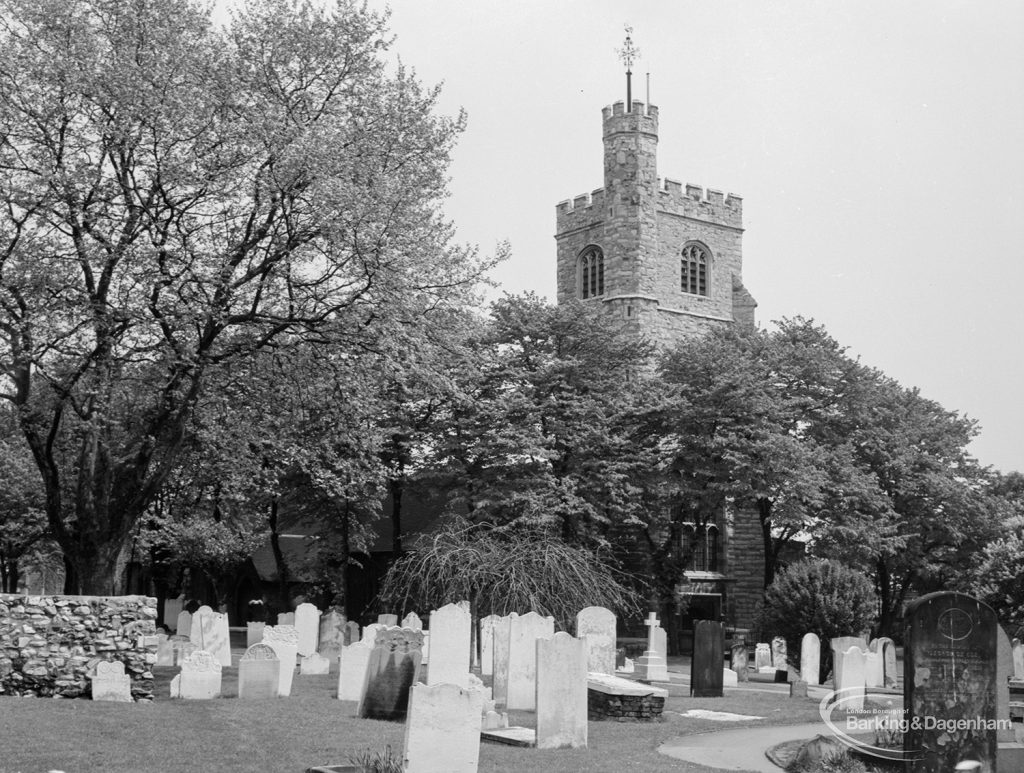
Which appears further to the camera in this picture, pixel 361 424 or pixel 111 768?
pixel 361 424

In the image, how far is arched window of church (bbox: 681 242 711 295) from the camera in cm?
5509

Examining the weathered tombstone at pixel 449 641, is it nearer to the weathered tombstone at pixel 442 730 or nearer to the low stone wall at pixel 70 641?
the low stone wall at pixel 70 641

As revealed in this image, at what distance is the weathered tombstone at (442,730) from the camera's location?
10.6 m

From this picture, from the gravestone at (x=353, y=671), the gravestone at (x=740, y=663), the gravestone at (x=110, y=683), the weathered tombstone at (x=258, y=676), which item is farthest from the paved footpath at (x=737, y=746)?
the gravestone at (x=740, y=663)

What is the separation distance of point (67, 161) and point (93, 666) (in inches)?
324

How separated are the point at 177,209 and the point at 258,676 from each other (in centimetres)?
798

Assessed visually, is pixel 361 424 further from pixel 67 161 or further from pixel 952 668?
pixel 952 668

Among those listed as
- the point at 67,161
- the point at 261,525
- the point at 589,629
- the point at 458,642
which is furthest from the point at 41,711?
the point at 261,525

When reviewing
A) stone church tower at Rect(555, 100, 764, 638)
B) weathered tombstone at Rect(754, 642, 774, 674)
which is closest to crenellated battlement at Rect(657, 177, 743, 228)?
stone church tower at Rect(555, 100, 764, 638)

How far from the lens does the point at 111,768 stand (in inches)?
468

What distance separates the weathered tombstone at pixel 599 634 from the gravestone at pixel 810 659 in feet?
14.3

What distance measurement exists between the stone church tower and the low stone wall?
34077 millimetres

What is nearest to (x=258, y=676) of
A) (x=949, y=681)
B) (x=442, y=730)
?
(x=442, y=730)

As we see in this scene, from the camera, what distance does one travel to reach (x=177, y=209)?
20.7 meters
